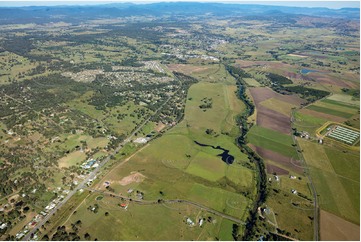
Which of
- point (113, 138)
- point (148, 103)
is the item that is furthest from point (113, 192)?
point (148, 103)

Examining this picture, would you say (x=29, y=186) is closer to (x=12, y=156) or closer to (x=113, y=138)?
(x=12, y=156)

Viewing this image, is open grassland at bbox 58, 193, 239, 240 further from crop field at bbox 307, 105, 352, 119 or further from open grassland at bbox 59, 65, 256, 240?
crop field at bbox 307, 105, 352, 119

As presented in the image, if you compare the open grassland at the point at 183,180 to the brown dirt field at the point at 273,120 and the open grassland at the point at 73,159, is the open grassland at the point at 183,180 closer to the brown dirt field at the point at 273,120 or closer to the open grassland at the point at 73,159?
the brown dirt field at the point at 273,120

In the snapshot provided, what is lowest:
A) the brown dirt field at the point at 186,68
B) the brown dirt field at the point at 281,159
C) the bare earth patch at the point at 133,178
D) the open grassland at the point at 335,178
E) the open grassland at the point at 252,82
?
the brown dirt field at the point at 186,68

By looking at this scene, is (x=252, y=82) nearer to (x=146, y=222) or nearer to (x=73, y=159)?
(x=73, y=159)

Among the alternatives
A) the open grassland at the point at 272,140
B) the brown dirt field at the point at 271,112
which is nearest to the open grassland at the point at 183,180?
the open grassland at the point at 272,140

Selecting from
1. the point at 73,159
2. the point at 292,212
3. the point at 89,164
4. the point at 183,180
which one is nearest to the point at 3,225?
the point at 89,164
